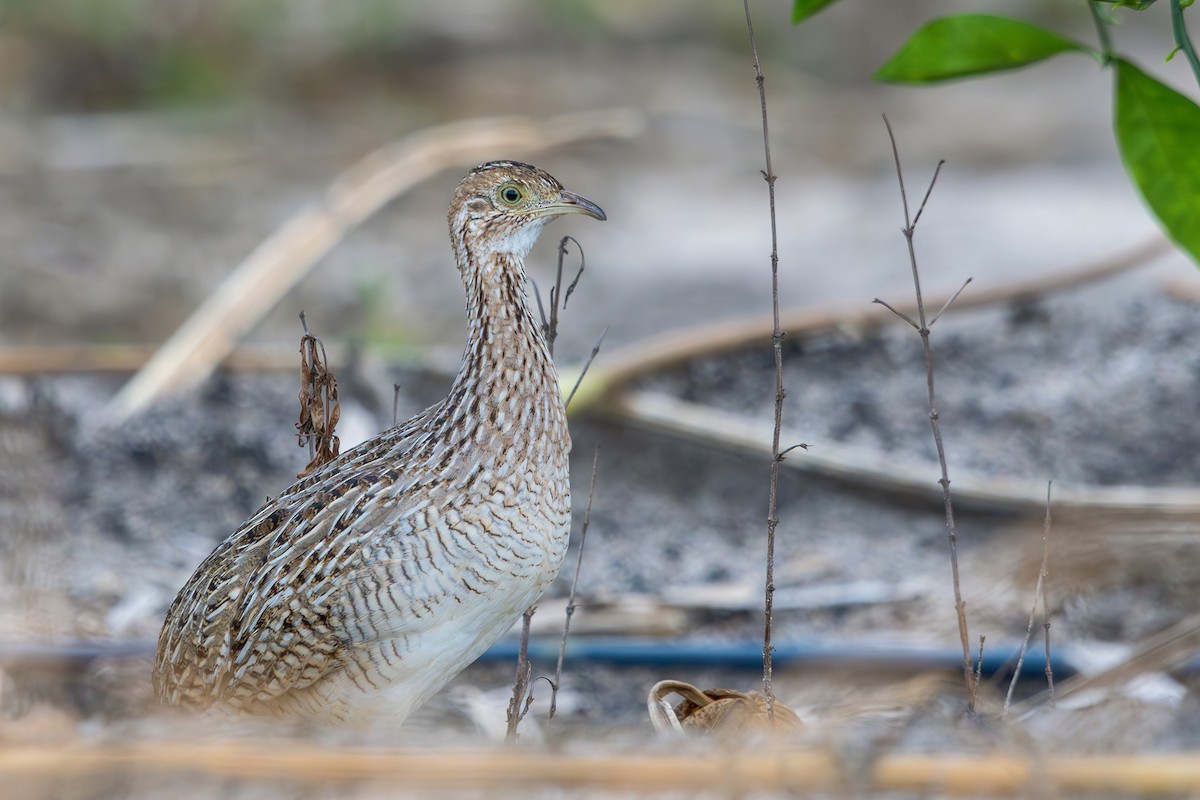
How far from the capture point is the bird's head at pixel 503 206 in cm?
341

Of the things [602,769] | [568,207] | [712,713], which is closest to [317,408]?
[568,207]

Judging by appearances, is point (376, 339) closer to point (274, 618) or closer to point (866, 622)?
point (866, 622)

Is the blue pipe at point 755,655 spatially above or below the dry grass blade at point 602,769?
below

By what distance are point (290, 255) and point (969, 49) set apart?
171 inches

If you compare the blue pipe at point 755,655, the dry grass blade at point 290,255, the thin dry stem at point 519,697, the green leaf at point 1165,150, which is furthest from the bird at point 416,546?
the dry grass blade at point 290,255

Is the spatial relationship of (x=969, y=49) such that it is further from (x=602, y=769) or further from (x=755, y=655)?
(x=755, y=655)

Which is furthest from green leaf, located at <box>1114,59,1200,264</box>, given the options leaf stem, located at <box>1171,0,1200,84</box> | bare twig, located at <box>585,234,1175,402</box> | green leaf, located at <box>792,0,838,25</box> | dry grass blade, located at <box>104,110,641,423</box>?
dry grass blade, located at <box>104,110,641,423</box>

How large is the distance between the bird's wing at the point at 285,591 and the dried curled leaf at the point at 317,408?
19cm

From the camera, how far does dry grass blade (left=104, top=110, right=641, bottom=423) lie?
6230 millimetres

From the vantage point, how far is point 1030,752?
174 cm

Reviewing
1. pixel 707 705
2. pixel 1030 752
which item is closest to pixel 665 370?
pixel 707 705

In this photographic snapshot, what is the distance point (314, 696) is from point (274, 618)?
0.22 m

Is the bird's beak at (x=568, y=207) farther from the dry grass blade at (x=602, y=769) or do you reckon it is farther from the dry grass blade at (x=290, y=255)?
the dry grass blade at (x=290, y=255)

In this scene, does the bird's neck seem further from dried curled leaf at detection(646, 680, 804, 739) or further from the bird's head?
dried curled leaf at detection(646, 680, 804, 739)
